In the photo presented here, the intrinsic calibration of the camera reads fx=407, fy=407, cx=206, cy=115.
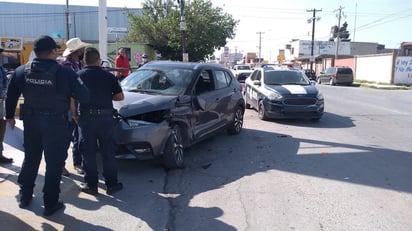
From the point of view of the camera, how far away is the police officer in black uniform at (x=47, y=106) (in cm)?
428

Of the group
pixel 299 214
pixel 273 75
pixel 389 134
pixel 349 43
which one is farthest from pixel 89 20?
pixel 299 214

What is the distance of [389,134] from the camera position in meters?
9.90

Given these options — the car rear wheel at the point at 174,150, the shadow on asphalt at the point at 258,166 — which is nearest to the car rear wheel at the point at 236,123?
the shadow on asphalt at the point at 258,166

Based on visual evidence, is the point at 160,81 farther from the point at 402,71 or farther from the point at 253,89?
the point at 402,71

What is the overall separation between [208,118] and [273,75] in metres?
5.63

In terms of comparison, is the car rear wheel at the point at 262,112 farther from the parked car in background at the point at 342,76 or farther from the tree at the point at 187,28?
the parked car in background at the point at 342,76

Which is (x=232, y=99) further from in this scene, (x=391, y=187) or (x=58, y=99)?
(x=58, y=99)

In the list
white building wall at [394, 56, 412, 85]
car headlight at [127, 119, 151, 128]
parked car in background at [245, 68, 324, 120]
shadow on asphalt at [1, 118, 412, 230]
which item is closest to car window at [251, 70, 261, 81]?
parked car in background at [245, 68, 324, 120]

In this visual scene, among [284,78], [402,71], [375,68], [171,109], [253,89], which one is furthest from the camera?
[375,68]

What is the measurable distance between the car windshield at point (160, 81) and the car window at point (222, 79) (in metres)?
1.17

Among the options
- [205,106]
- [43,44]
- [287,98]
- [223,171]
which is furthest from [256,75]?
[43,44]

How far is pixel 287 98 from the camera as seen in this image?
1131 centimetres

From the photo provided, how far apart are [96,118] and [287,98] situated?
7279 millimetres

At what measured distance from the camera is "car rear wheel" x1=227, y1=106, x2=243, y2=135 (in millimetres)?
9266
